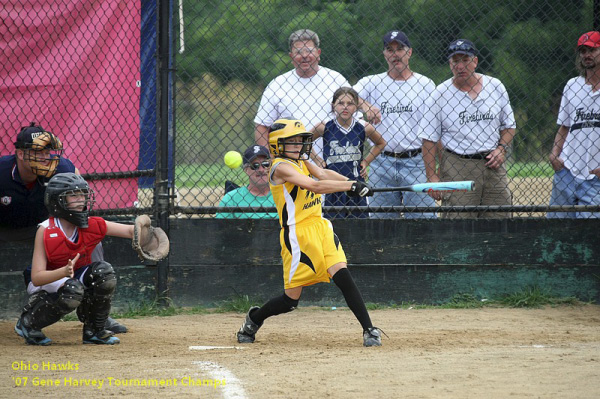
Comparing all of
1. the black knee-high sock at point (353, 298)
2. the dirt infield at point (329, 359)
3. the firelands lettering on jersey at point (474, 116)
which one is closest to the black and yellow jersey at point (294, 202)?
the black knee-high sock at point (353, 298)

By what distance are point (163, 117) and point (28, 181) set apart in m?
1.29

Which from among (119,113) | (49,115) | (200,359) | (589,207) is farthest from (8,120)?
(589,207)

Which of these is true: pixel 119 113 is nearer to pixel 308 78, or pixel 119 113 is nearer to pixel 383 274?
pixel 308 78

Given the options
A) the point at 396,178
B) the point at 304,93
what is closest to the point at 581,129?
the point at 396,178

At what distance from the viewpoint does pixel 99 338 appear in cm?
540

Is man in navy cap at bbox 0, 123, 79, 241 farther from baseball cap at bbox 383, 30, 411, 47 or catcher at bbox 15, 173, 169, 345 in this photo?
baseball cap at bbox 383, 30, 411, 47

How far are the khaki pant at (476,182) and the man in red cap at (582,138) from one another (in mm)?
506

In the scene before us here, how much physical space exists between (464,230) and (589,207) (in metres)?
1.03

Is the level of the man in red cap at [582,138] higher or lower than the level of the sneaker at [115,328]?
higher

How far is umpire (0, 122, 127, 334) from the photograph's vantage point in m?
5.62

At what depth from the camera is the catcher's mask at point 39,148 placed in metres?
5.59

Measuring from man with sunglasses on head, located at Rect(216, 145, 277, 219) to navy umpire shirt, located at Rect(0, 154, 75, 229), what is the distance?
1568 millimetres

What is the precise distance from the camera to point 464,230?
6727 mm

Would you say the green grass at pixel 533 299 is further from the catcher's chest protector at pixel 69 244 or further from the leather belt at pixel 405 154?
the catcher's chest protector at pixel 69 244
